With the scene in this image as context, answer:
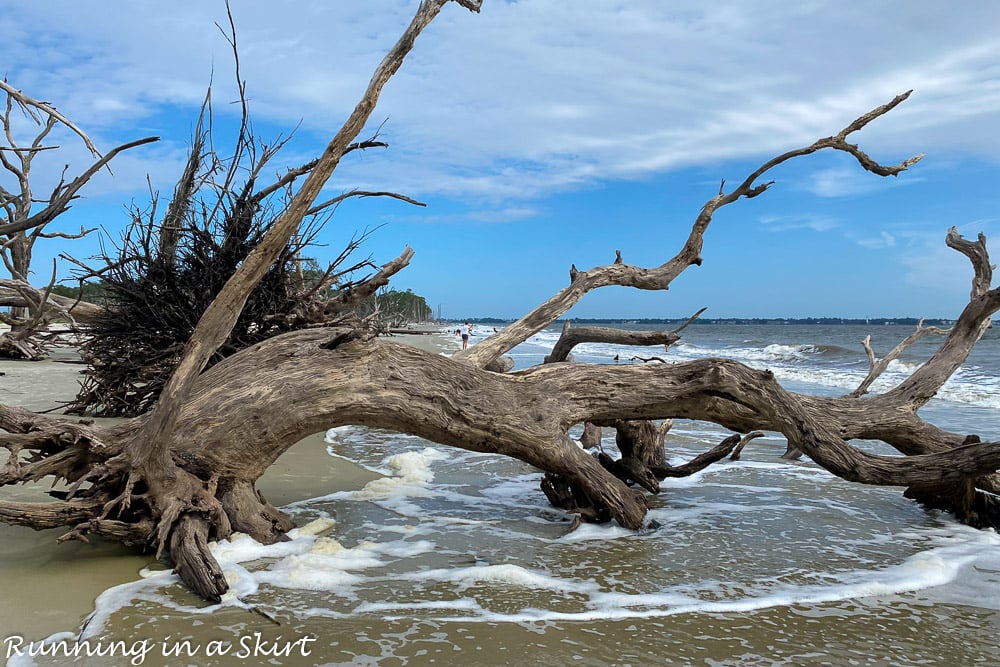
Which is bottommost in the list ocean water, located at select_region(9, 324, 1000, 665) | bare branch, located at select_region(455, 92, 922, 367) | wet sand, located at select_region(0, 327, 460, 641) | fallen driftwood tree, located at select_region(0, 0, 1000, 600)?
ocean water, located at select_region(9, 324, 1000, 665)

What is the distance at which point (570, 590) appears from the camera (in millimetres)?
3725

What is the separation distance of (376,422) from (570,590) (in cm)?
174

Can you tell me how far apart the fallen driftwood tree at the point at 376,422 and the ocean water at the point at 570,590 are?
0.90ft

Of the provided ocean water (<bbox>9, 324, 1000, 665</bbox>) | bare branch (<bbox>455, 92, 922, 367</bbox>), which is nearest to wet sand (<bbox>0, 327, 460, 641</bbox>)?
ocean water (<bbox>9, 324, 1000, 665</bbox>)

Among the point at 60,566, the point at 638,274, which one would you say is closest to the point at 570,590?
the point at 60,566

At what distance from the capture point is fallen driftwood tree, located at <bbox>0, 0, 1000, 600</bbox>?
11.9 feet

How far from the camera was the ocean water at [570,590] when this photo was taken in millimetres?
2988

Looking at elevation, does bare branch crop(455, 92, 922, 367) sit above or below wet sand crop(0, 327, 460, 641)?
above

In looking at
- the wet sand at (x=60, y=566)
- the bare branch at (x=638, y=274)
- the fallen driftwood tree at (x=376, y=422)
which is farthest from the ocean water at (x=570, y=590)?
the bare branch at (x=638, y=274)

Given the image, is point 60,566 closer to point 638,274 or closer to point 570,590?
point 570,590

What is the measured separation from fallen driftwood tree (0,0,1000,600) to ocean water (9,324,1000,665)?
27 centimetres

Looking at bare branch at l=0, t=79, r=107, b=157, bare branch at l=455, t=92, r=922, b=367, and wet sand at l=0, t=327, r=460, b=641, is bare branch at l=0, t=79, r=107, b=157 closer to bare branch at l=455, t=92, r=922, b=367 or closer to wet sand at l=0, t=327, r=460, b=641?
wet sand at l=0, t=327, r=460, b=641

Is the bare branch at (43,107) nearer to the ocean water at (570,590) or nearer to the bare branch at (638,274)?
the ocean water at (570,590)

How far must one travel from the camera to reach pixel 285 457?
7.30 meters
